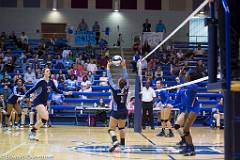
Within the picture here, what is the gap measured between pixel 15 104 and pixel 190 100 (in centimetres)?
1045

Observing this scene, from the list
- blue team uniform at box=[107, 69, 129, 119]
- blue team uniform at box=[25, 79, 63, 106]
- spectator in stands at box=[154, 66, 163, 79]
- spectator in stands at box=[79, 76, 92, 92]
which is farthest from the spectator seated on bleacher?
blue team uniform at box=[107, 69, 129, 119]

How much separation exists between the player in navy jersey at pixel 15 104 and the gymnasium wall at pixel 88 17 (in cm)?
1370

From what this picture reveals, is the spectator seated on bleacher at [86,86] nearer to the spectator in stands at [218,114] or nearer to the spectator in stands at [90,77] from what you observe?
the spectator in stands at [90,77]

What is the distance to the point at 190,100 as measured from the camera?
9.80m

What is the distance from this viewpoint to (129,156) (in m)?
9.21

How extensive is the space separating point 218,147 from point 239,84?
26.2 feet

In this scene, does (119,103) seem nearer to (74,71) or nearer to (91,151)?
(91,151)

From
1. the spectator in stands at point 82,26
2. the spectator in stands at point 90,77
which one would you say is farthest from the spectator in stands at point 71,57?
the spectator in stands at point 82,26

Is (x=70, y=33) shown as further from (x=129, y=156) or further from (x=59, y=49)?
(x=129, y=156)

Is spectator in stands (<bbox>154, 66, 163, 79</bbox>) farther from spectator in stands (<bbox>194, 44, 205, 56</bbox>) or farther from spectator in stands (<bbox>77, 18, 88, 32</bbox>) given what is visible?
spectator in stands (<bbox>77, 18, 88, 32</bbox>)

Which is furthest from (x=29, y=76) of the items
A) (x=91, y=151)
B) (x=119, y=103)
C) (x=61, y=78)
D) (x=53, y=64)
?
Answer: (x=91, y=151)

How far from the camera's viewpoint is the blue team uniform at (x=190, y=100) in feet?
32.0

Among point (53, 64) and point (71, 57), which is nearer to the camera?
point (53, 64)

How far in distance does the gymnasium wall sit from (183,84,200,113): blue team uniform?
22422 mm
